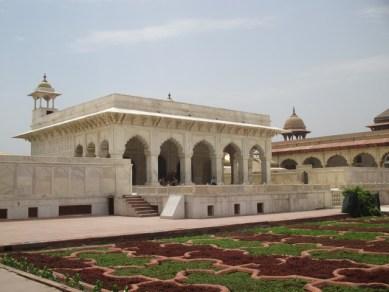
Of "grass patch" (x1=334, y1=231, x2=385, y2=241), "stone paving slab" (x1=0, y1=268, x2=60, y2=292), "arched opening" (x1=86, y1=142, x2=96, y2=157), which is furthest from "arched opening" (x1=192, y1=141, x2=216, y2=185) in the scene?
"stone paving slab" (x1=0, y1=268, x2=60, y2=292)

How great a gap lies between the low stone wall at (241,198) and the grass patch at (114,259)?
310 inches

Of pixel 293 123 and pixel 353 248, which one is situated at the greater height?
pixel 293 123

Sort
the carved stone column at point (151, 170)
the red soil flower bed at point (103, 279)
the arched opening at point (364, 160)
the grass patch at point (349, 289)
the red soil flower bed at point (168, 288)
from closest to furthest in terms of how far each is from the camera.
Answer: the grass patch at point (349, 289) < the red soil flower bed at point (168, 288) < the red soil flower bed at point (103, 279) < the carved stone column at point (151, 170) < the arched opening at point (364, 160)

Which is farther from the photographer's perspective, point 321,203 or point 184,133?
point 184,133

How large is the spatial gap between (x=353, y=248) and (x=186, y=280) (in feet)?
12.3

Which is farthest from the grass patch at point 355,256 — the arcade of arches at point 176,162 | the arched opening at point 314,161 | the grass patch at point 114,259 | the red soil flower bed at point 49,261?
the arched opening at point 314,161

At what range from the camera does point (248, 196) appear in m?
17.2

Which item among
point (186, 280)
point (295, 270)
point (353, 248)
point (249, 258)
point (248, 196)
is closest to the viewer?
point (186, 280)

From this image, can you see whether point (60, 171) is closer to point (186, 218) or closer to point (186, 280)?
point (186, 218)

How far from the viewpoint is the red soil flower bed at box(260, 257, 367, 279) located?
576cm

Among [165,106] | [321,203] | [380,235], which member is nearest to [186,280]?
[380,235]

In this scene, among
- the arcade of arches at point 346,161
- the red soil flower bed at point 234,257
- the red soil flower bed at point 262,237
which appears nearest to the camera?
the red soil flower bed at point 234,257

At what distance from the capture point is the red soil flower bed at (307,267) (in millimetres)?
5762

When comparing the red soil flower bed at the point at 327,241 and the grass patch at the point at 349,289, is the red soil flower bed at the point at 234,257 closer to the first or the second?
the grass patch at the point at 349,289
